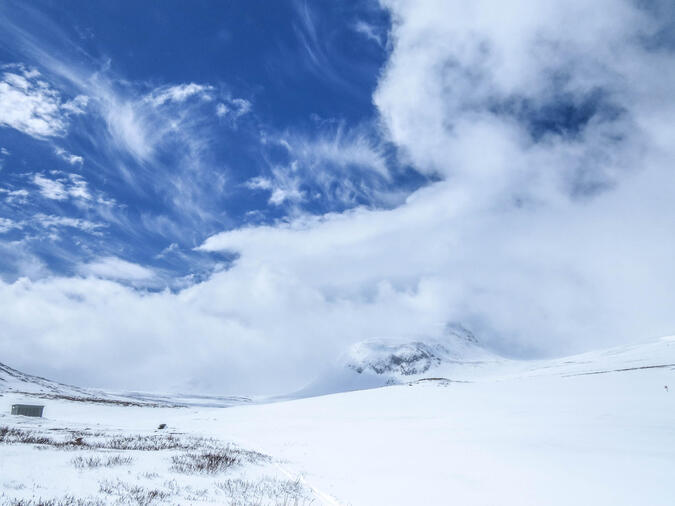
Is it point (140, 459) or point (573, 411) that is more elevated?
point (573, 411)

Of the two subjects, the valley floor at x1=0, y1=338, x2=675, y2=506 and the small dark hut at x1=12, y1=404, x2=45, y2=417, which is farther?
the small dark hut at x1=12, y1=404, x2=45, y2=417

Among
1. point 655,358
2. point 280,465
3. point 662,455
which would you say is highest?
point 655,358

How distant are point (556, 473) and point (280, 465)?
38.8 feet

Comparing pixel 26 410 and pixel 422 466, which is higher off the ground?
pixel 26 410

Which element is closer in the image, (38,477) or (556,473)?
(38,477)

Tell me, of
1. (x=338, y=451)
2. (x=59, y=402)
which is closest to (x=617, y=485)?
(x=338, y=451)

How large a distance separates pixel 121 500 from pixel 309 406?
63.4 metres

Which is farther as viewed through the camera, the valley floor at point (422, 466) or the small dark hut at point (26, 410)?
the small dark hut at point (26, 410)

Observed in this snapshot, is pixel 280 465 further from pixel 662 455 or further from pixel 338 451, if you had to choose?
pixel 662 455

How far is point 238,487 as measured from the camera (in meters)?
12.8

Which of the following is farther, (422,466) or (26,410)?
(26,410)

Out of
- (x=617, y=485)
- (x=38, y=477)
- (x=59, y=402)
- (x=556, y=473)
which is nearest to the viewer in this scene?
(x=38, y=477)

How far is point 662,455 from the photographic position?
17875mm

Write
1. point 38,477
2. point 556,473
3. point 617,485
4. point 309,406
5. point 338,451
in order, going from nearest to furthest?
point 38,477
point 617,485
point 556,473
point 338,451
point 309,406
